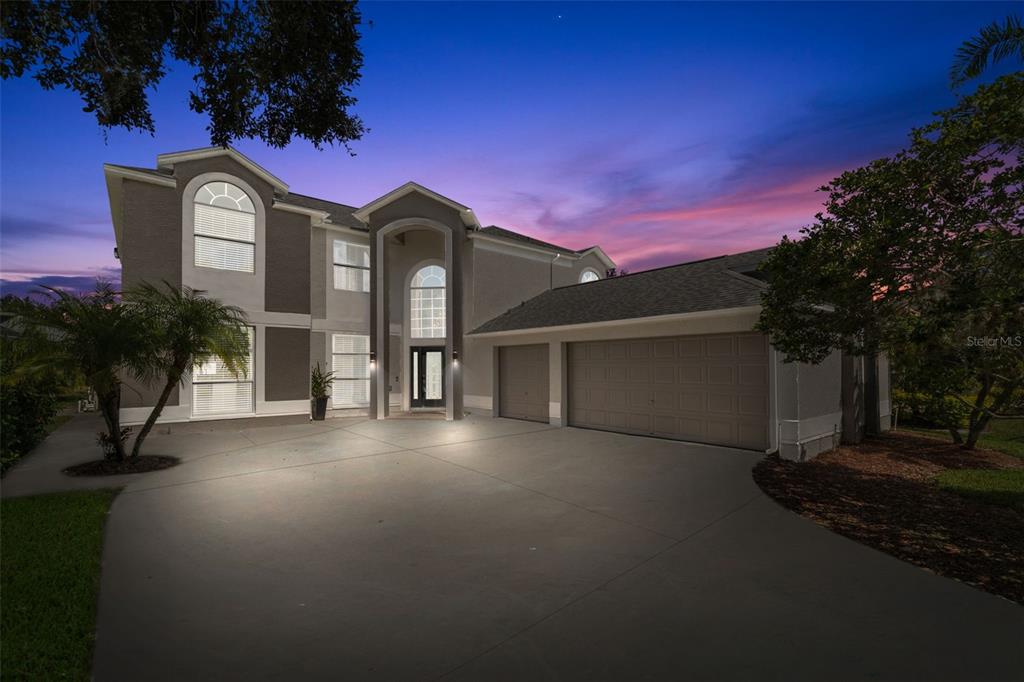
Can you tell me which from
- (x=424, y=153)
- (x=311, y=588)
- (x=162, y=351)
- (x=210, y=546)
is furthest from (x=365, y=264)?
(x=311, y=588)

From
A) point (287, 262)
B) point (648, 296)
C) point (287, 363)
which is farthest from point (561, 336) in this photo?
point (287, 262)

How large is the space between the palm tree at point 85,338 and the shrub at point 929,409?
665 inches

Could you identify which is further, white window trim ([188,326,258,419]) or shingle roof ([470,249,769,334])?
white window trim ([188,326,258,419])

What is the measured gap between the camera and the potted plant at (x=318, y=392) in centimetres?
1625

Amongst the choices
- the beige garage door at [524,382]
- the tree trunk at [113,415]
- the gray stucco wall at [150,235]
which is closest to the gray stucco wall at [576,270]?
the beige garage door at [524,382]

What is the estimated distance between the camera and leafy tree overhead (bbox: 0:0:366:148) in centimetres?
500

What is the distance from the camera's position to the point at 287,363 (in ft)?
52.7

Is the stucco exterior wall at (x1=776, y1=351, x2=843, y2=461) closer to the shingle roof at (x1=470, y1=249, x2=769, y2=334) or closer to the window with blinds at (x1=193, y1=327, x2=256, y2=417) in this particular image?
the shingle roof at (x1=470, y1=249, x2=769, y2=334)

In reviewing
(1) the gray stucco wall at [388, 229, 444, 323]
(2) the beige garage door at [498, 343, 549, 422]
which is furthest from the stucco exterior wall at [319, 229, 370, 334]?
(2) the beige garage door at [498, 343, 549, 422]

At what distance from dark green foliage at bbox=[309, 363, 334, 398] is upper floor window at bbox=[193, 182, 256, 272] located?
401cm

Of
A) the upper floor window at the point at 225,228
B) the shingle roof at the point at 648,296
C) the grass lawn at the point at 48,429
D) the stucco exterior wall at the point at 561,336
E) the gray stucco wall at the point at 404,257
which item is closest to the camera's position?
the grass lawn at the point at 48,429

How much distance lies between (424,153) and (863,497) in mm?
11216

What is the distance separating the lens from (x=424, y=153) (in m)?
11.6

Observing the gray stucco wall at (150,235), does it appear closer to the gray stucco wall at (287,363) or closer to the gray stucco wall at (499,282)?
the gray stucco wall at (287,363)
